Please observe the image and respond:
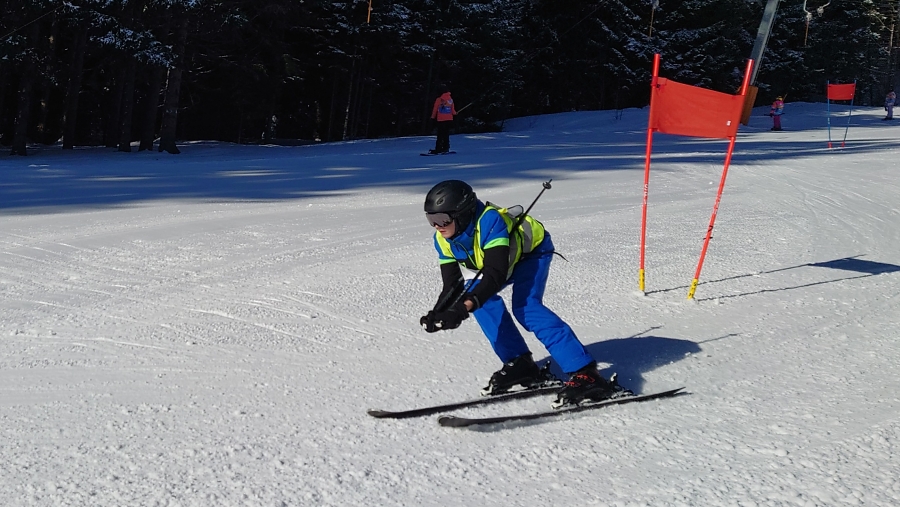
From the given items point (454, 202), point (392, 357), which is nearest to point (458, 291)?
point (454, 202)

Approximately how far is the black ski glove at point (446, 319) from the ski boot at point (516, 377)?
34.0 inches

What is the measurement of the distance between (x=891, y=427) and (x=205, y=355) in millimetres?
4073

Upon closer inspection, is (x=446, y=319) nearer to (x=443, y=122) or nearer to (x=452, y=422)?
(x=452, y=422)

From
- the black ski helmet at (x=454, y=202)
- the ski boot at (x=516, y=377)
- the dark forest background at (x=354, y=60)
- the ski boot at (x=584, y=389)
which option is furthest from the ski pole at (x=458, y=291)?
the dark forest background at (x=354, y=60)

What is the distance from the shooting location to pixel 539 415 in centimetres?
446

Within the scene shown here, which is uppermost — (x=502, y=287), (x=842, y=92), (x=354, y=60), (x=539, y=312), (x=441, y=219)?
(x=354, y=60)

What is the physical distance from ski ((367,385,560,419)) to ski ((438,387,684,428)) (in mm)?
92

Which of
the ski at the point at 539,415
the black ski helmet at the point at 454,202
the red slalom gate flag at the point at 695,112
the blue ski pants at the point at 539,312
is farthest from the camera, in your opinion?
the red slalom gate flag at the point at 695,112

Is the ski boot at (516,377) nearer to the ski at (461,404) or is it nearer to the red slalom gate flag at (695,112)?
the ski at (461,404)

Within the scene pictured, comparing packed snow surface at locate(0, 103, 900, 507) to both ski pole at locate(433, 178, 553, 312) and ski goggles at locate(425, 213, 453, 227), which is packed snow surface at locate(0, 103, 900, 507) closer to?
ski pole at locate(433, 178, 553, 312)

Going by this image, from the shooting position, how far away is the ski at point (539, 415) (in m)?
4.27

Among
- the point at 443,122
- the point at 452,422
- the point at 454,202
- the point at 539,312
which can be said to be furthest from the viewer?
the point at 443,122

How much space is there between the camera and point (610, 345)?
603 cm

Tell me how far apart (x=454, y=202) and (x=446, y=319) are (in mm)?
583
